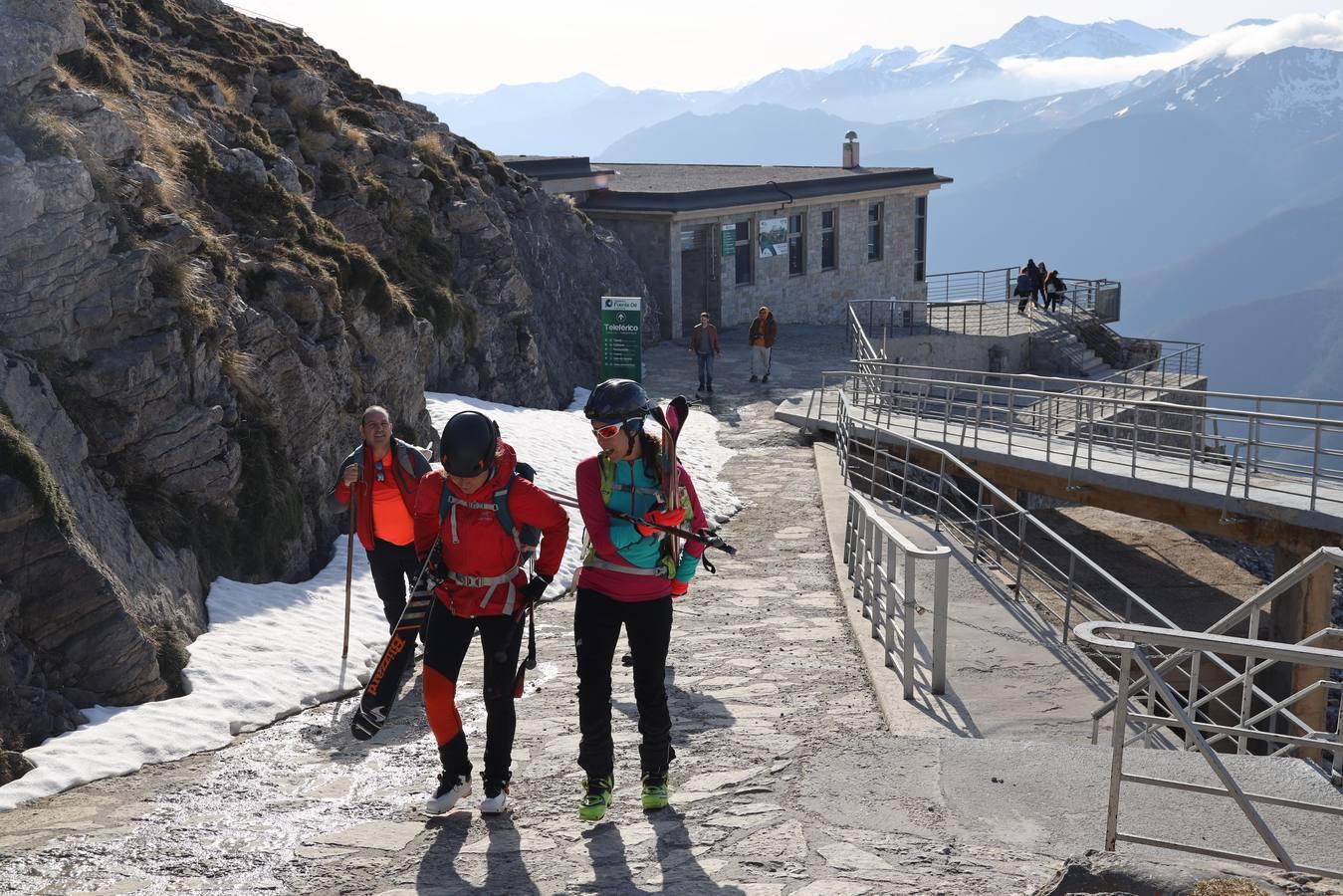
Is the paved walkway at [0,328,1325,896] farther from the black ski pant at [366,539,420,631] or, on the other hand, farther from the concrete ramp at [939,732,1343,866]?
the black ski pant at [366,539,420,631]

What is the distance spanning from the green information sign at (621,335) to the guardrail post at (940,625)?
581 inches

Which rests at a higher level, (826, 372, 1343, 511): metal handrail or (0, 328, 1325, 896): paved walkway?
(826, 372, 1343, 511): metal handrail

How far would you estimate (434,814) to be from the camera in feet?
19.3

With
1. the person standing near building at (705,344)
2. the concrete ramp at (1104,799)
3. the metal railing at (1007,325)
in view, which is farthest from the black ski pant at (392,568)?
the metal railing at (1007,325)

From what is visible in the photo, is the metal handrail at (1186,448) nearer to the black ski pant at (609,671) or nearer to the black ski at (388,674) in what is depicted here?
the black ski pant at (609,671)

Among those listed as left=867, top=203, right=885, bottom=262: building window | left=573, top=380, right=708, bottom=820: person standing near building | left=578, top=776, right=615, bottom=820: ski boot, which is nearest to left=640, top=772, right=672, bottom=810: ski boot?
left=573, top=380, right=708, bottom=820: person standing near building

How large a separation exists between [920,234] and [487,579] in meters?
36.4

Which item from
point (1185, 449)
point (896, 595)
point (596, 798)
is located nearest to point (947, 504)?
point (1185, 449)

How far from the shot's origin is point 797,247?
1404 inches

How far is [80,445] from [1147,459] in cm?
1368

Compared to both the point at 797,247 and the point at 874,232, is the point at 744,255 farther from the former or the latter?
the point at 874,232

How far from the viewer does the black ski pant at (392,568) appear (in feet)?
27.6

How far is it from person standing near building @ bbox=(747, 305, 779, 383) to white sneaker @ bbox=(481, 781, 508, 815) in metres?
18.3

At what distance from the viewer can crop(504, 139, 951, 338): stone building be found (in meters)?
31.2
